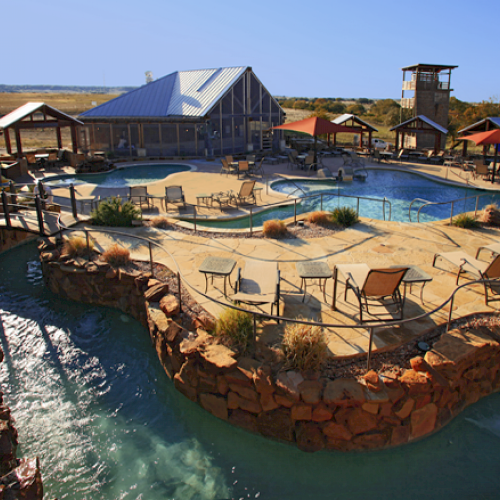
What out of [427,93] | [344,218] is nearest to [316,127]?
[344,218]

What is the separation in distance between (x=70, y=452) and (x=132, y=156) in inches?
870

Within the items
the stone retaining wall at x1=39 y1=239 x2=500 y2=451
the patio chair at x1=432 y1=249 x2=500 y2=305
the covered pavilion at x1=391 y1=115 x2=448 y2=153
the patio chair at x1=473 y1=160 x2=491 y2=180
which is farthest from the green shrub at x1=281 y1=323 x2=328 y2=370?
the covered pavilion at x1=391 y1=115 x2=448 y2=153

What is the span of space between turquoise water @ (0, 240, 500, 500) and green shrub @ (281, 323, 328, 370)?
1.04 meters

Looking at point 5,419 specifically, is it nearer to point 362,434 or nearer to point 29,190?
point 362,434

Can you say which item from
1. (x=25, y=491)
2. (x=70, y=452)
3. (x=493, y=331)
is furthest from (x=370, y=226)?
(x=25, y=491)

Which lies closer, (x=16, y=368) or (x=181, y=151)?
(x=16, y=368)

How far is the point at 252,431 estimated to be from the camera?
5625 millimetres

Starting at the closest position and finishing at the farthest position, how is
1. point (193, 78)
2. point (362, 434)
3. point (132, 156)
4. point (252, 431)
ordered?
point (362, 434)
point (252, 431)
point (132, 156)
point (193, 78)

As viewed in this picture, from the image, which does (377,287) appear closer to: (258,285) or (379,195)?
(258,285)

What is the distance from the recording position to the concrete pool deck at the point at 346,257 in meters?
6.26

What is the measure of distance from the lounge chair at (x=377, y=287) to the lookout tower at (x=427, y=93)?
3420cm

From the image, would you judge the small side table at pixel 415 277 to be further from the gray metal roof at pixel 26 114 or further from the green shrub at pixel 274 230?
the gray metal roof at pixel 26 114

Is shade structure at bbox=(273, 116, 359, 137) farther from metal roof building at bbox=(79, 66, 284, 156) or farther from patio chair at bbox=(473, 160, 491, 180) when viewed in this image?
metal roof building at bbox=(79, 66, 284, 156)

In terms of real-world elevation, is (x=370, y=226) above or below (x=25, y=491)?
above
